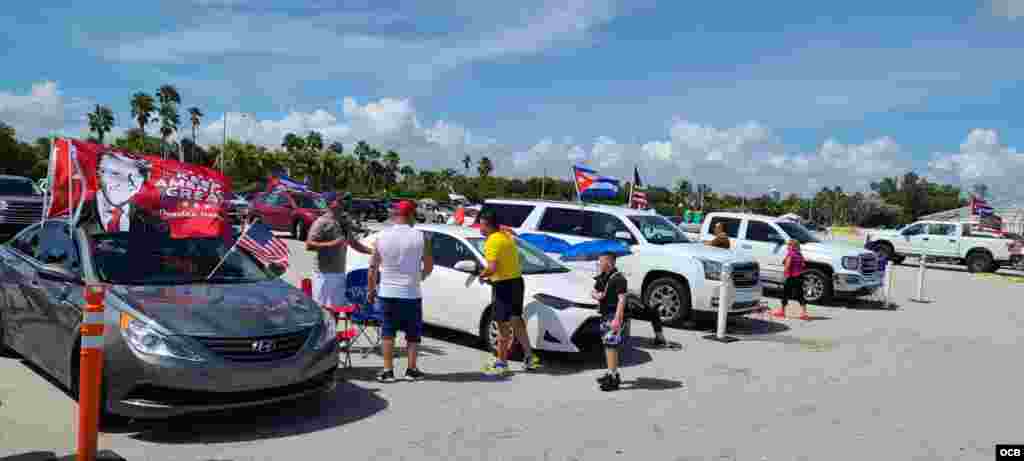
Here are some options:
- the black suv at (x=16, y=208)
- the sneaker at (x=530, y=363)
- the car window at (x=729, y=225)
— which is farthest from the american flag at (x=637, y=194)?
the black suv at (x=16, y=208)

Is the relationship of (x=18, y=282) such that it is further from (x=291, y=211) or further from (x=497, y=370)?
(x=291, y=211)

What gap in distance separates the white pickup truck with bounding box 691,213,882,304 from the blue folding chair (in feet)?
25.3

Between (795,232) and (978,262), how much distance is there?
14961mm

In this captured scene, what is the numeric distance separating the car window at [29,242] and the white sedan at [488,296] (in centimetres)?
322

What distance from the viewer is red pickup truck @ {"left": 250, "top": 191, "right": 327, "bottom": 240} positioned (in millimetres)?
21703

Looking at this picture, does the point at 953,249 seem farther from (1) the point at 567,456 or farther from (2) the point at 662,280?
(1) the point at 567,456

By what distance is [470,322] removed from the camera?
823cm

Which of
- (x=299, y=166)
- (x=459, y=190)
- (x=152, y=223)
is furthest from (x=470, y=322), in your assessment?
(x=459, y=190)

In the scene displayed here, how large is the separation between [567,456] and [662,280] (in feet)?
19.7

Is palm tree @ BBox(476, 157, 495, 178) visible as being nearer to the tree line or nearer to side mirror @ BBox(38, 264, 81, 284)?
the tree line

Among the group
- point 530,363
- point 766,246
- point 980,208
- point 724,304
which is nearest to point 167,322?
point 530,363

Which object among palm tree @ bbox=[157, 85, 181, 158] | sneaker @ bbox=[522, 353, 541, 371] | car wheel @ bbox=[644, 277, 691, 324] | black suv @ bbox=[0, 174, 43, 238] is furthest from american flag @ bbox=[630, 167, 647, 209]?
palm tree @ bbox=[157, 85, 181, 158]

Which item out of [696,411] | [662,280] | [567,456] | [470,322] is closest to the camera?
[567,456]

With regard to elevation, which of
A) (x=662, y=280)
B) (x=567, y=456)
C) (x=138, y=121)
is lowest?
(x=567, y=456)
